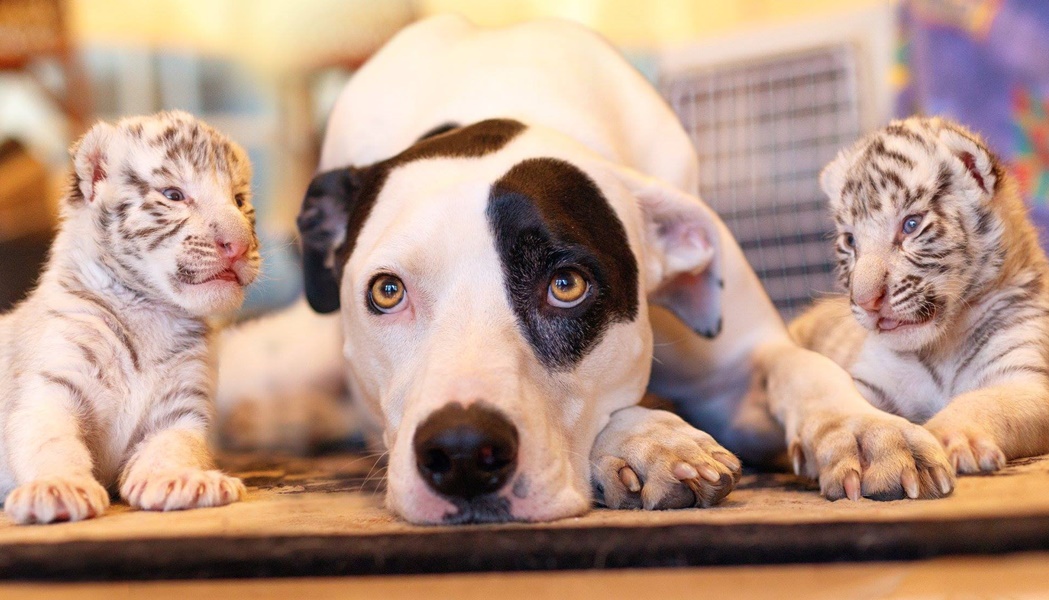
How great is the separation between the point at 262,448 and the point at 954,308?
1692 millimetres

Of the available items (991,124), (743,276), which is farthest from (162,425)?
(991,124)

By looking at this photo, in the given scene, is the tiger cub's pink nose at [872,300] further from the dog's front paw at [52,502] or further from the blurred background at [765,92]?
the dog's front paw at [52,502]

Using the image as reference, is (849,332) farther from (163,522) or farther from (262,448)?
(262,448)

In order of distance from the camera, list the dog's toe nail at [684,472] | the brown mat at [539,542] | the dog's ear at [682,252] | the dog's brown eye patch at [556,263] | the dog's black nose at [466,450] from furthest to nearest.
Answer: the dog's ear at [682,252], the dog's brown eye patch at [556,263], the dog's toe nail at [684,472], the dog's black nose at [466,450], the brown mat at [539,542]

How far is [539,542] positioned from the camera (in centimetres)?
104

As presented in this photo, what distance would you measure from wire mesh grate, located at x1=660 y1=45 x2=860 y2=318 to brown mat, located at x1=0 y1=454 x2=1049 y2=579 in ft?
6.61

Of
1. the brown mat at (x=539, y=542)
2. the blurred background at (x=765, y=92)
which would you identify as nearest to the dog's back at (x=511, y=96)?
the blurred background at (x=765, y=92)

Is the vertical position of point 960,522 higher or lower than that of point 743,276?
lower

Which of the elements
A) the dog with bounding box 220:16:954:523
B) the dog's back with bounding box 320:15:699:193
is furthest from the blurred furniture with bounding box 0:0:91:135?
the dog with bounding box 220:16:954:523

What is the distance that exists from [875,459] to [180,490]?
3.01 feet

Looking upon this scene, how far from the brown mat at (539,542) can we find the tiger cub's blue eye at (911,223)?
1.42 ft

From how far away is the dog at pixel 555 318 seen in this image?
126cm

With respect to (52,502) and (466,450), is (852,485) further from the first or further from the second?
(52,502)

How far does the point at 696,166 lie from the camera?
7.58 ft
